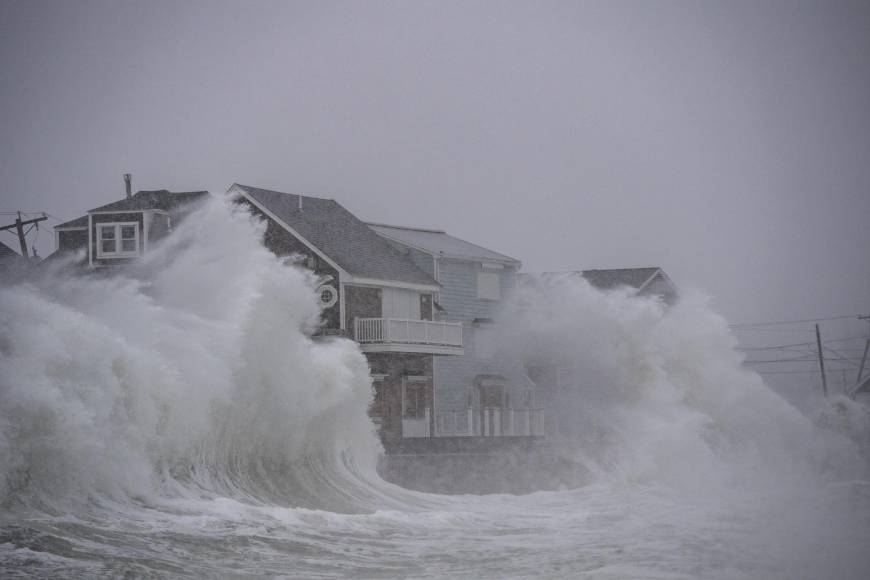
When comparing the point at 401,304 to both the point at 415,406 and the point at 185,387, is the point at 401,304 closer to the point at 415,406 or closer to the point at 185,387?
the point at 415,406

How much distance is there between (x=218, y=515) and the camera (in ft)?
58.8

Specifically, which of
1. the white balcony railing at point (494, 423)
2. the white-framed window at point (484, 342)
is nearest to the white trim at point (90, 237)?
the white balcony railing at point (494, 423)

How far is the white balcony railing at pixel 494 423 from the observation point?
38719mm

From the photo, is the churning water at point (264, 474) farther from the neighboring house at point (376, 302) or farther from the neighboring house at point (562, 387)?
the neighboring house at point (376, 302)

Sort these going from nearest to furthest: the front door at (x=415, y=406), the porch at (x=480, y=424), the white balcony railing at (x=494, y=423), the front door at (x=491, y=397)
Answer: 1. the front door at (x=415, y=406)
2. the porch at (x=480, y=424)
3. the white balcony railing at (x=494, y=423)
4. the front door at (x=491, y=397)

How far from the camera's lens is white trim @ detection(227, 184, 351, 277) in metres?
37.0

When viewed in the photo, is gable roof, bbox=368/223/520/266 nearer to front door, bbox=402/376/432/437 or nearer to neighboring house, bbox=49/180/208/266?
front door, bbox=402/376/432/437

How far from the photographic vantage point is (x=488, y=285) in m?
44.3

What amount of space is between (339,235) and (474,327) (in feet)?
21.5

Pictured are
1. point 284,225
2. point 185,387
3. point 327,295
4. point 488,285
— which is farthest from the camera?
point 488,285

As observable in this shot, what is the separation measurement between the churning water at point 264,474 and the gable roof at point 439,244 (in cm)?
823

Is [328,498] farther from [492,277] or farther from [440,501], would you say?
[492,277]

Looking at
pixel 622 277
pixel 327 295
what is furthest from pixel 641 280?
pixel 327 295

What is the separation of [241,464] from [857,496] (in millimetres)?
11831
